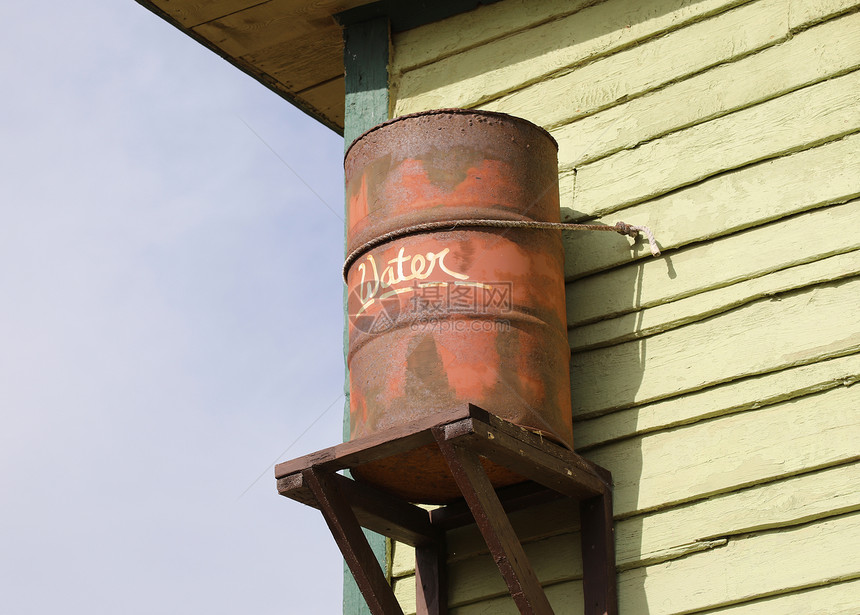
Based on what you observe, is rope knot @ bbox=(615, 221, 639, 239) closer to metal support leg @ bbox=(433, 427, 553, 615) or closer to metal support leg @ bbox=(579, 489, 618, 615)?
metal support leg @ bbox=(579, 489, 618, 615)

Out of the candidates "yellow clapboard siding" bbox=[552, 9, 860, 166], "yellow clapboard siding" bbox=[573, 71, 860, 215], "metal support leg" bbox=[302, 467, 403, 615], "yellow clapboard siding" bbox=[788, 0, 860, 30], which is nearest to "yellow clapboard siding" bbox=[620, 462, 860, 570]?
"metal support leg" bbox=[302, 467, 403, 615]

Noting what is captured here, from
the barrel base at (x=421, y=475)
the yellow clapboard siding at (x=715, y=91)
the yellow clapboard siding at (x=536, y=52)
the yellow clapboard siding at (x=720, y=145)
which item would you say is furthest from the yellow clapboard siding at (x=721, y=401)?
the yellow clapboard siding at (x=536, y=52)

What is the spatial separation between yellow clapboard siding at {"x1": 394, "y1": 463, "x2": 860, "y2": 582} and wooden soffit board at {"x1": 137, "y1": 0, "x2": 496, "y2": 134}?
2.28m

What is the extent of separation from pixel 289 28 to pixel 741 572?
122 inches

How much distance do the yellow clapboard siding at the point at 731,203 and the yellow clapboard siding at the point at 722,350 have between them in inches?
10.1

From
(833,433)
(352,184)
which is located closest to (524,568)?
(833,433)

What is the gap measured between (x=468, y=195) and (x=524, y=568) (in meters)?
1.15

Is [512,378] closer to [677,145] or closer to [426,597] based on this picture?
[426,597]

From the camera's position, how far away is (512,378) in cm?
322

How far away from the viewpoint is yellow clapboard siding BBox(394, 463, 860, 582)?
10.0ft

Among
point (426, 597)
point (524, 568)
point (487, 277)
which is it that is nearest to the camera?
point (524, 568)

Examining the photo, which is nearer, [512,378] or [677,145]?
[512,378]

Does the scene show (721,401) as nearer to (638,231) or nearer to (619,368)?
(619,368)

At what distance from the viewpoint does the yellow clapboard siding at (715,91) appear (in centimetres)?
364
